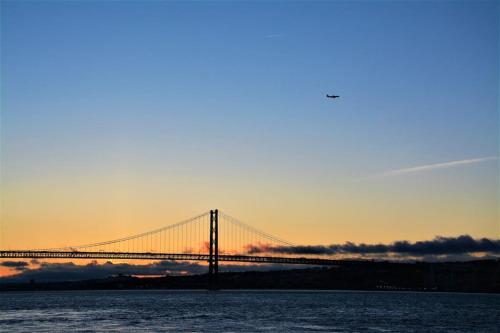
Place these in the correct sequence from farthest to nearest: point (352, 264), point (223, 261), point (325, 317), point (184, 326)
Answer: point (352, 264) < point (223, 261) < point (325, 317) < point (184, 326)

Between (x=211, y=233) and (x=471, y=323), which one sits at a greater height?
(x=211, y=233)

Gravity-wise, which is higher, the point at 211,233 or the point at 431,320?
the point at 211,233

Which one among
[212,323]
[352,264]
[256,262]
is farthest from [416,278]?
[212,323]

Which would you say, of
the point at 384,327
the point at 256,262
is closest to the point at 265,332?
the point at 384,327

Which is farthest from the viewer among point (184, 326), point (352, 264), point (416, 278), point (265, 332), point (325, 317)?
point (416, 278)

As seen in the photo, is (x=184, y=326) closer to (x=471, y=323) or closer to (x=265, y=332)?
(x=265, y=332)

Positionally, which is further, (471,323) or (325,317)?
(325,317)

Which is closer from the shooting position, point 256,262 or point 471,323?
point 471,323

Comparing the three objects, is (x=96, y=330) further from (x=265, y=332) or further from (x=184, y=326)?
(x=265, y=332)

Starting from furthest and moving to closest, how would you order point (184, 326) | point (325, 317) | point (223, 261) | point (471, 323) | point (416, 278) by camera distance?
point (416, 278), point (223, 261), point (325, 317), point (471, 323), point (184, 326)
